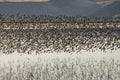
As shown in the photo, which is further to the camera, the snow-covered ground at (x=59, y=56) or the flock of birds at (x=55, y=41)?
the flock of birds at (x=55, y=41)

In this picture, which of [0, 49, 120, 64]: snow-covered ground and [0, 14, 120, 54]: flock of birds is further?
[0, 14, 120, 54]: flock of birds

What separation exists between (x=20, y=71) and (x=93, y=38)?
12.6 m

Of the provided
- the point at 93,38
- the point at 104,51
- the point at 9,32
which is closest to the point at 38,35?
the point at 9,32

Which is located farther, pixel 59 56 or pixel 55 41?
pixel 55 41

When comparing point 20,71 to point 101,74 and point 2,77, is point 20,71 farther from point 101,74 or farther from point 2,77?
point 101,74

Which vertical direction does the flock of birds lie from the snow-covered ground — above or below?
below

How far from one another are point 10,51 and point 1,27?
8986mm

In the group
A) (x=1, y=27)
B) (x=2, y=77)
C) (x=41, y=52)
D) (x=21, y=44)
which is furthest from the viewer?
(x=1, y=27)

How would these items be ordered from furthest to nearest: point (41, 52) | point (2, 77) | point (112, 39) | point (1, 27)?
point (1, 27)
point (112, 39)
point (41, 52)
point (2, 77)

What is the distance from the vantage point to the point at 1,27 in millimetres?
31688

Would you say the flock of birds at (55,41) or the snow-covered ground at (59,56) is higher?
the snow-covered ground at (59,56)

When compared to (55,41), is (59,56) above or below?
above

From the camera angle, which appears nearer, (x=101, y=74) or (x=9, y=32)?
(x=101, y=74)

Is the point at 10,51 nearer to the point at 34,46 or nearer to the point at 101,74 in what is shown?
the point at 34,46
